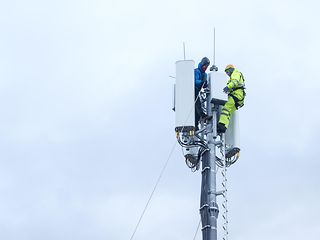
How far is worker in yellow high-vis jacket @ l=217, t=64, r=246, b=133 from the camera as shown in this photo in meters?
15.3

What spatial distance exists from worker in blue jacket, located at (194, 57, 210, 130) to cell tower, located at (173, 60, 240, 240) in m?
0.09

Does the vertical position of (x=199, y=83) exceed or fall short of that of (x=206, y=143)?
it exceeds it

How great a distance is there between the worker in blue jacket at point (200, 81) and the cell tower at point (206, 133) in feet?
0.31

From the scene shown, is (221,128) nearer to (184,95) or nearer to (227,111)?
(227,111)

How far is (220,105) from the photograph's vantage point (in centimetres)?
1561

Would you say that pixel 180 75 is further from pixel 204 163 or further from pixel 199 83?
pixel 204 163

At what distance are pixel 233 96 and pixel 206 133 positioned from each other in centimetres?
99

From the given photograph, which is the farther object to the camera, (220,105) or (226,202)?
(220,105)

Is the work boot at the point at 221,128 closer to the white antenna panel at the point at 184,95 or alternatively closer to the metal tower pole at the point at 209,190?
the metal tower pole at the point at 209,190

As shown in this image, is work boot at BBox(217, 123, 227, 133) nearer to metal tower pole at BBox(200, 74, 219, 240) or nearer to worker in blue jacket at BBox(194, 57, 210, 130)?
metal tower pole at BBox(200, 74, 219, 240)

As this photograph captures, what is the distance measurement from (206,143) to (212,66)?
67.2 inches

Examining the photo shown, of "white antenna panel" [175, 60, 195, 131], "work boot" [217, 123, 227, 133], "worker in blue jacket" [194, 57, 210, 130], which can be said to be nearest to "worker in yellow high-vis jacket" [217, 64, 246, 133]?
"work boot" [217, 123, 227, 133]

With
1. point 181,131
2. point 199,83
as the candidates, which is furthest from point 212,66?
point 181,131

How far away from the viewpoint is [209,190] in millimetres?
14375
